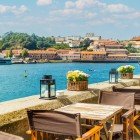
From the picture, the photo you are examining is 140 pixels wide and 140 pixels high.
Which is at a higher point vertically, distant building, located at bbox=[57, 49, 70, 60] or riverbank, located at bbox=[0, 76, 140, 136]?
riverbank, located at bbox=[0, 76, 140, 136]

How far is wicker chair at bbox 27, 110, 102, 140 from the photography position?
4363 millimetres

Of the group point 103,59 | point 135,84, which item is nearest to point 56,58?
point 103,59

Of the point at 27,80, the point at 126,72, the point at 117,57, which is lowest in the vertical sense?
the point at 27,80

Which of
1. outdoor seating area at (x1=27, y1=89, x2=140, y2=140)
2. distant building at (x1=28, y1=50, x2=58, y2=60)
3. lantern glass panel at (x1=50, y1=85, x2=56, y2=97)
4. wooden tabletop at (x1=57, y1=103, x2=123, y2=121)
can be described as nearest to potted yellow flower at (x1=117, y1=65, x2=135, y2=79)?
lantern glass panel at (x1=50, y1=85, x2=56, y2=97)

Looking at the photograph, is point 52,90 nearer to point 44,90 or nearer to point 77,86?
point 44,90

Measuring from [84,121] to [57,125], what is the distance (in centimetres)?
172

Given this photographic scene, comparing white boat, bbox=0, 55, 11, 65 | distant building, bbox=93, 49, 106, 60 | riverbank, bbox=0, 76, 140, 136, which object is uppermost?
riverbank, bbox=0, 76, 140, 136

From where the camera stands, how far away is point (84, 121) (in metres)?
6.16

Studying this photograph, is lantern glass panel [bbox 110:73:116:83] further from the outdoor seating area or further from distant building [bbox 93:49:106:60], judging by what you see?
distant building [bbox 93:49:106:60]

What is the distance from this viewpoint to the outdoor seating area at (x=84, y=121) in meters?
4.41

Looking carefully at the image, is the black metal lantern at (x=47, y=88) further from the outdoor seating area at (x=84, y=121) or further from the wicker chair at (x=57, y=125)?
the wicker chair at (x=57, y=125)

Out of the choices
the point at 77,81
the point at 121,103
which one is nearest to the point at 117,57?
the point at 77,81

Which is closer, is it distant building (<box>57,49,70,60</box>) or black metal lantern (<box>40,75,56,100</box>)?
black metal lantern (<box>40,75,56,100</box>)

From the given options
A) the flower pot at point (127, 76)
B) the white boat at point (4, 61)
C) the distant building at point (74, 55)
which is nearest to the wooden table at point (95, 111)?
the flower pot at point (127, 76)
